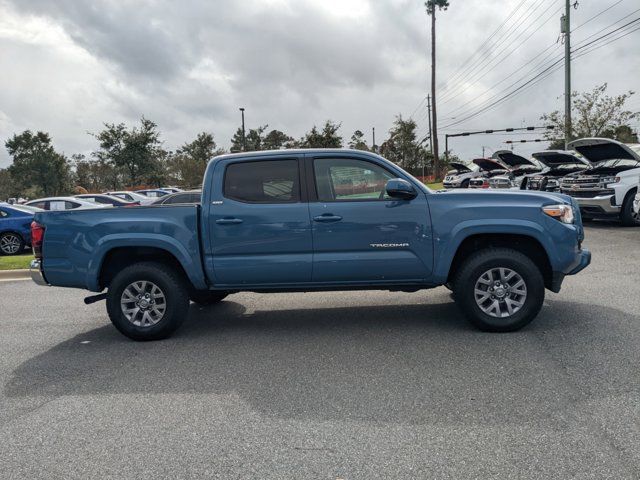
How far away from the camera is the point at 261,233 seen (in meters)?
5.38

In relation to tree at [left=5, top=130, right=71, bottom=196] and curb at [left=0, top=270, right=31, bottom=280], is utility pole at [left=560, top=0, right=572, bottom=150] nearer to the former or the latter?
curb at [left=0, top=270, right=31, bottom=280]

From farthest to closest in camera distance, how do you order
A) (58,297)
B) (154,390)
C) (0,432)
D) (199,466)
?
(58,297), (154,390), (0,432), (199,466)

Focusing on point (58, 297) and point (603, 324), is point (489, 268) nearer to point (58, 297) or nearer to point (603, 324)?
point (603, 324)

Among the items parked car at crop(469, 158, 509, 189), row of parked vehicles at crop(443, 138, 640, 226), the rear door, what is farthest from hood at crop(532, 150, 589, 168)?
the rear door

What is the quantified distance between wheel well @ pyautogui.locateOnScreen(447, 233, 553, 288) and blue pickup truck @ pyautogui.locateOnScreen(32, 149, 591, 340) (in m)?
0.01

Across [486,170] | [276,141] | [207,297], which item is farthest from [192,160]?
[207,297]

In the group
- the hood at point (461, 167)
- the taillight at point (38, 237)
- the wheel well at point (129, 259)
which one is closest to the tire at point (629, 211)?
the wheel well at point (129, 259)

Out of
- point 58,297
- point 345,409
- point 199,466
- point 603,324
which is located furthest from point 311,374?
point 58,297

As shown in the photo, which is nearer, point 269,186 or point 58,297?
point 269,186

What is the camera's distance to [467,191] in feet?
18.1

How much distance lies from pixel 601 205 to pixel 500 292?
9252mm

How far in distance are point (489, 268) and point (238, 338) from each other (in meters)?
2.64

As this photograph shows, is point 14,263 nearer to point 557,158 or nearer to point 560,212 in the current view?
point 560,212

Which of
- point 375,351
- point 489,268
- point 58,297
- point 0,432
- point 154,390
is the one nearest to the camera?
point 0,432
